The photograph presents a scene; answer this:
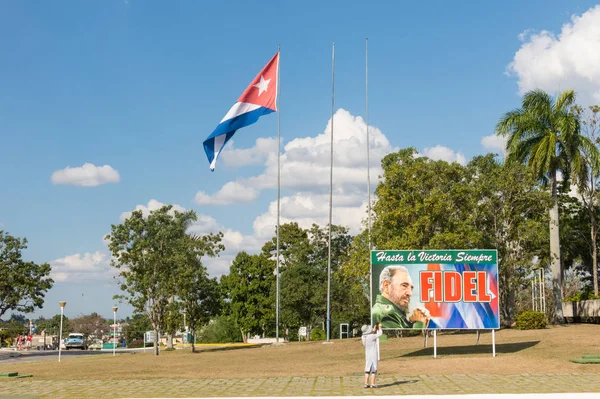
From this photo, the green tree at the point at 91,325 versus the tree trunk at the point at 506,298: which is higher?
the tree trunk at the point at 506,298

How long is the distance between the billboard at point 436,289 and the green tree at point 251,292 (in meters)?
46.0

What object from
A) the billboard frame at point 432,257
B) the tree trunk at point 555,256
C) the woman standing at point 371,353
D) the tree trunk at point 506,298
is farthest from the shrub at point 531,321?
the woman standing at point 371,353

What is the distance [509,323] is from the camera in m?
45.2

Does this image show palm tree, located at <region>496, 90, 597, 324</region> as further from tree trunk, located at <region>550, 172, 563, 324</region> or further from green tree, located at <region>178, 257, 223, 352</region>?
green tree, located at <region>178, 257, 223, 352</region>

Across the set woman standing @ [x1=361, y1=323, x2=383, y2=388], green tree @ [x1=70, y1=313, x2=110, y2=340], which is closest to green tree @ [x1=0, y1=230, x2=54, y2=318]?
woman standing @ [x1=361, y1=323, x2=383, y2=388]

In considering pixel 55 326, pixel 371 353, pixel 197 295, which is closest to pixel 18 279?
pixel 197 295

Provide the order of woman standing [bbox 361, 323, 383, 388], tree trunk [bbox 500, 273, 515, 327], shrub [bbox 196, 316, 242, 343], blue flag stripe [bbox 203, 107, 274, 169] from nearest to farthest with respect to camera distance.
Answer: woman standing [bbox 361, 323, 383, 388]
blue flag stripe [bbox 203, 107, 274, 169]
tree trunk [bbox 500, 273, 515, 327]
shrub [bbox 196, 316, 242, 343]

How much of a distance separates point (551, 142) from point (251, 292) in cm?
3858

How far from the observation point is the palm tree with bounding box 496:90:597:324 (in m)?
44.8

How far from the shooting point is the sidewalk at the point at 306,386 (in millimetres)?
17422

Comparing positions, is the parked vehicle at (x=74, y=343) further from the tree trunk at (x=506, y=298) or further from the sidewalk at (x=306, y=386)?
the sidewalk at (x=306, y=386)

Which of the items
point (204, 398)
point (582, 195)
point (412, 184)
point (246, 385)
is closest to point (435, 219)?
point (412, 184)

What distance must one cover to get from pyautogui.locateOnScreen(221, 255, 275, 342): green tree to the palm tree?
1302 inches

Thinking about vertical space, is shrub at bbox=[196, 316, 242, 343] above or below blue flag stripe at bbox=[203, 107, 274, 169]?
below
